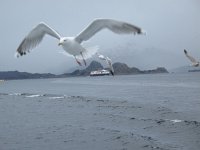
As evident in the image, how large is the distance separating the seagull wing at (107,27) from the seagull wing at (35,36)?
673mm

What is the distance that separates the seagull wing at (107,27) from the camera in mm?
9506

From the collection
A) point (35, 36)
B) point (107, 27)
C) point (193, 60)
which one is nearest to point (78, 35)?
point (107, 27)

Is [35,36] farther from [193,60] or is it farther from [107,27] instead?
[193,60]

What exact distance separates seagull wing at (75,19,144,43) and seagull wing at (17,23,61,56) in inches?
26.5

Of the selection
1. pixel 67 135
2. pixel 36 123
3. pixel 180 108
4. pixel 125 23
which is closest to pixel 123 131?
pixel 67 135

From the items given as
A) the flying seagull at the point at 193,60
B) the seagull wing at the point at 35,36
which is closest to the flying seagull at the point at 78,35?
the seagull wing at the point at 35,36

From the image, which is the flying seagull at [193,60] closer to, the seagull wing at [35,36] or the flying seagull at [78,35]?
the flying seagull at [78,35]

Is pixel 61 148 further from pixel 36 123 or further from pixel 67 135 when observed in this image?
pixel 36 123

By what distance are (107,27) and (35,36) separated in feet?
8.68

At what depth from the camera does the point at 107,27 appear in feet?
33.3

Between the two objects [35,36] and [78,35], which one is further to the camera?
[35,36]

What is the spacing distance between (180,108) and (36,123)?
1676 centimetres

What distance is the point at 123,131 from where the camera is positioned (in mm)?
33125

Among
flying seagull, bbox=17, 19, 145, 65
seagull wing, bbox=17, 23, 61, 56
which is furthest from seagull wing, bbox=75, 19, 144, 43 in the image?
seagull wing, bbox=17, 23, 61, 56
